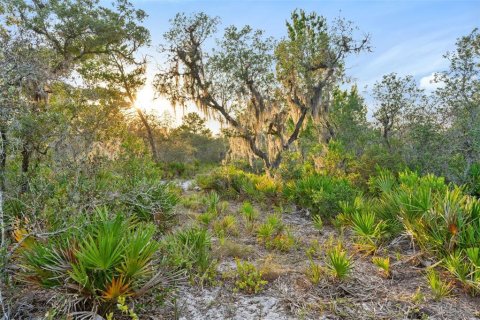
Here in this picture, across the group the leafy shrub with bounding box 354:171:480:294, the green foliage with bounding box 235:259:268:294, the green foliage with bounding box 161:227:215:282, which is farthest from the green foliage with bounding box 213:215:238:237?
the leafy shrub with bounding box 354:171:480:294

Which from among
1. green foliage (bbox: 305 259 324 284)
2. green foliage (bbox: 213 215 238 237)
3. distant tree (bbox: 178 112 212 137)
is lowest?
green foliage (bbox: 305 259 324 284)

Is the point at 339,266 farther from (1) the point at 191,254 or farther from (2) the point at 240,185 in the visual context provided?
(2) the point at 240,185

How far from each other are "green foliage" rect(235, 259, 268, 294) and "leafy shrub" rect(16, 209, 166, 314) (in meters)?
1.19

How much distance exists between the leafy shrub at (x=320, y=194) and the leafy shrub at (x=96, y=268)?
5.37m

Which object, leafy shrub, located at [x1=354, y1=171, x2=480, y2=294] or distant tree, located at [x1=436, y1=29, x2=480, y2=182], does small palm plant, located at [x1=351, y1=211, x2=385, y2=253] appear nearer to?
leafy shrub, located at [x1=354, y1=171, x2=480, y2=294]

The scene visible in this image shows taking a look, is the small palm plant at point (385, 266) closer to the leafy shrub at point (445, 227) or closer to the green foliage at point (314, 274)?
the leafy shrub at point (445, 227)

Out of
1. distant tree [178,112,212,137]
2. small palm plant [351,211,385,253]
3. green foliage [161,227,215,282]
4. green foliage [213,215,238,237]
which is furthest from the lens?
distant tree [178,112,212,137]

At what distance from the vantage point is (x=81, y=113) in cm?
856

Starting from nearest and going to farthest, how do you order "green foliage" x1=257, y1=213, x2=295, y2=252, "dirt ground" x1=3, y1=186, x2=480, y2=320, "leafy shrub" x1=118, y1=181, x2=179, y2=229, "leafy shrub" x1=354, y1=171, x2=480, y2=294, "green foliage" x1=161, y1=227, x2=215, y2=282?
"dirt ground" x1=3, y1=186, x2=480, y2=320 < "leafy shrub" x1=354, y1=171, x2=480, y2=294 < "green foliage" x1=161, y1=227, x2=215, y2=282 < "green foliage" x1=257, y1=213, x2=295, y2=252 < "leafy shrub" x1=118, y1=181, x2=179, y2=229

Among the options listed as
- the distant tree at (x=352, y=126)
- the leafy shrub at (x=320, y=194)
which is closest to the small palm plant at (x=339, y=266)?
the leafy shrub at (x=320, y=194)

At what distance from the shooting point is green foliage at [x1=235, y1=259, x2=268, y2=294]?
4.41 m

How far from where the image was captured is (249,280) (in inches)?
175

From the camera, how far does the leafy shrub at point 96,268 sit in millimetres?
3377

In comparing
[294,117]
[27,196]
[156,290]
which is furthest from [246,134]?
[156,290]
